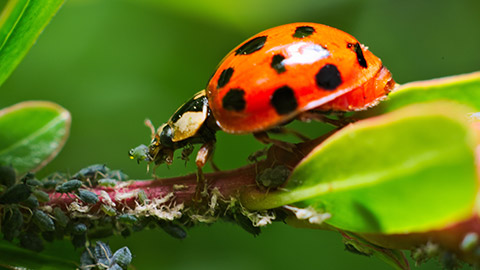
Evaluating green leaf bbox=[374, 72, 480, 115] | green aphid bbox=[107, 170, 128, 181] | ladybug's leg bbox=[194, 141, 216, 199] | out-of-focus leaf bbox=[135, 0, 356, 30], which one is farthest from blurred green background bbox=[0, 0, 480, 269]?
green leaf bbox=[374, 72, 480, 115]

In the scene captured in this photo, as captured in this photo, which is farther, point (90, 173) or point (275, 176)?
point (90, 173)

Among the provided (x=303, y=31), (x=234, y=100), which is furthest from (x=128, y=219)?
(x=303, y=31)

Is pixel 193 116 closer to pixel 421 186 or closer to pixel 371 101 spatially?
pixel 371 101

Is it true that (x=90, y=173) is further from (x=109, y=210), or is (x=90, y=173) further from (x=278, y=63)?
(x=278, y=63)

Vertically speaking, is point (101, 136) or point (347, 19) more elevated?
point (347, 19)

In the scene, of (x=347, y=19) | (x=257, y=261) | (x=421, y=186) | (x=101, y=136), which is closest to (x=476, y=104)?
(x=421, y=186)

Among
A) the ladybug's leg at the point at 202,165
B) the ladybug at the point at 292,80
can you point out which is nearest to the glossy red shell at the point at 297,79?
the ladybug at the point at 292,80

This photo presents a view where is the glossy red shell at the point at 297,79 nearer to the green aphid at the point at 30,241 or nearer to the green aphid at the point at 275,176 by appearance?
the green aphid at the point at 275,176
